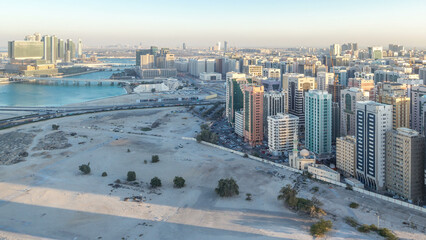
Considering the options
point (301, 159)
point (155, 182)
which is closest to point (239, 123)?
point (301, 159)

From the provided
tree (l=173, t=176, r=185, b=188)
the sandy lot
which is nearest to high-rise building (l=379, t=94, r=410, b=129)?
the sandy lot

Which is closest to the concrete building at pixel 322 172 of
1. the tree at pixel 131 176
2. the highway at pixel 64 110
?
the tree at pixel 131 176

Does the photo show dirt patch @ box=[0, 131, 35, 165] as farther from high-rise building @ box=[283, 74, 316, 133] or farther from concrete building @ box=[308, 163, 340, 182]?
high-rise building @ box=[283, 74, 316, 133]

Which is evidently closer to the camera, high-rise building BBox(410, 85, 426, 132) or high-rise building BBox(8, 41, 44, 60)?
high-rise building BBox(410, 85, 426, 132)

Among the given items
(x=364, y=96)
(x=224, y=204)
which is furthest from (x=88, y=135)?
(x=364, y=96)

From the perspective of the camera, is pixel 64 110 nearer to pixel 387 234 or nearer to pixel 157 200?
pixel 157 200

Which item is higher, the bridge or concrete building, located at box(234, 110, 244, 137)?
the bridge

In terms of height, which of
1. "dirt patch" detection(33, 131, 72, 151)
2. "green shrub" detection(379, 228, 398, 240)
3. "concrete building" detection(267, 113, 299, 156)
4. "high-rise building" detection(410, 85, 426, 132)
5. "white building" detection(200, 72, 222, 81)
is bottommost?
"green shrub" detection(379, 228, 398, 240)
